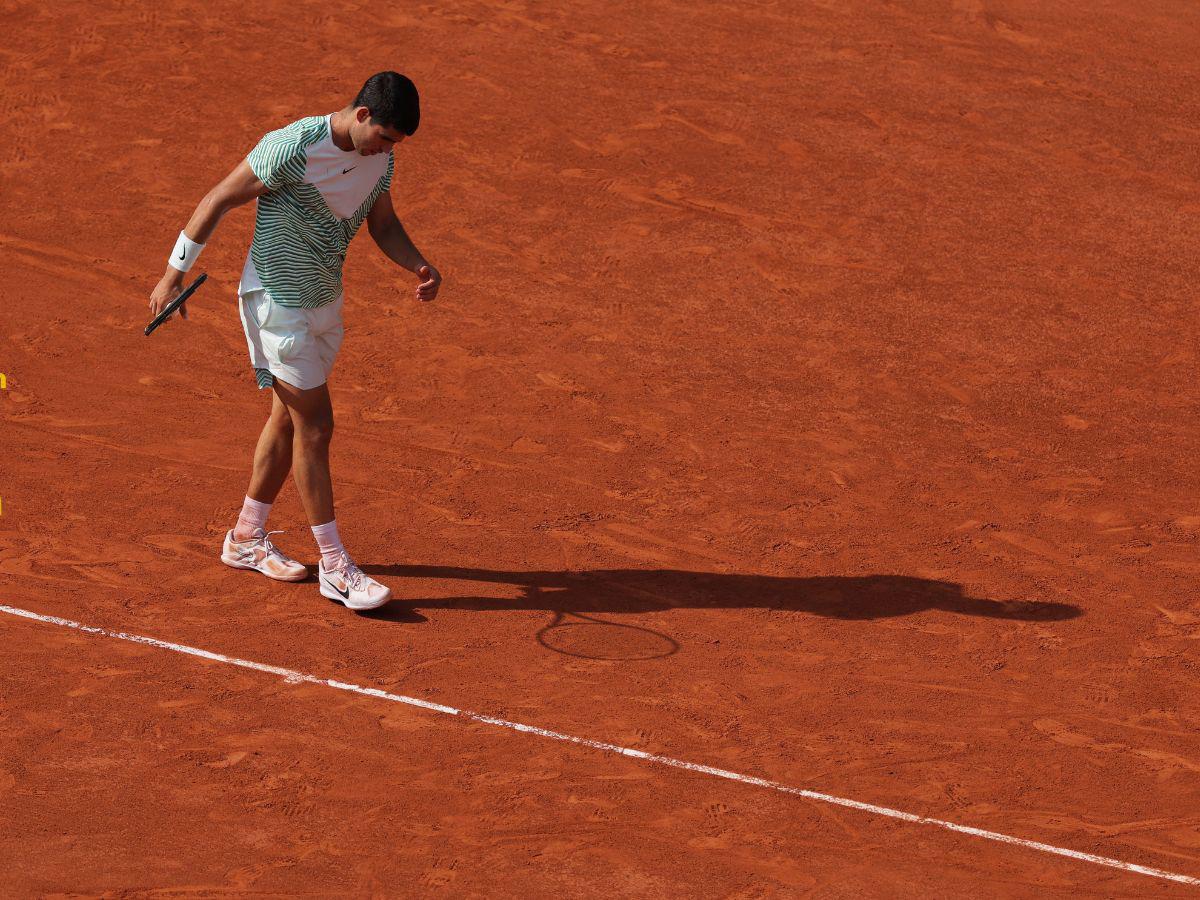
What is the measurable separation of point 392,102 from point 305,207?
65 centimetres

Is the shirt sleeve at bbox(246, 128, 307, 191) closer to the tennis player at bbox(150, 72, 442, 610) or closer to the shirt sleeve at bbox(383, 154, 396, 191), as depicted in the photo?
the tennis player at bbox(150, 72, 442, 610)

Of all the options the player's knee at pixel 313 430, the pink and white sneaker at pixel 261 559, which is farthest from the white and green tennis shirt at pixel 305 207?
the pink and white sneaker at pixel 261 559

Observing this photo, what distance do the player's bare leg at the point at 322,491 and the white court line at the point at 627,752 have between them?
1.90 feet

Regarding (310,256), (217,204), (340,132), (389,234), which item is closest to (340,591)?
(310,256)

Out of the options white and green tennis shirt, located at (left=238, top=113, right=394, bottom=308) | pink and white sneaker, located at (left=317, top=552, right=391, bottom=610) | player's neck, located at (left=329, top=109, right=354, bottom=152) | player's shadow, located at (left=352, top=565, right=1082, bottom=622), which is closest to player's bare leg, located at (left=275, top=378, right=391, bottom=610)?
pink and white sneaker, located at (left=317, top=552, right=391, bottom=610)

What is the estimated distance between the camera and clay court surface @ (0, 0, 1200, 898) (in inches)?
243

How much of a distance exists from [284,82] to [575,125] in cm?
254

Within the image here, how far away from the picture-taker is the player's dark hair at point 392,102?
22.0ft

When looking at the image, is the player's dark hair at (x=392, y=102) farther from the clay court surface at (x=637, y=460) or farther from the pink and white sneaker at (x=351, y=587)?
the clay court surface at (x=637, y=460)

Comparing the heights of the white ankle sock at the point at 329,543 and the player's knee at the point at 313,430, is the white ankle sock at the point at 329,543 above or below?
below

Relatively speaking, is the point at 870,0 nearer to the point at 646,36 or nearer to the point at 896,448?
the point at 646,36

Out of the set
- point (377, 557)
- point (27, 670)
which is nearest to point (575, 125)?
point (377, 557)

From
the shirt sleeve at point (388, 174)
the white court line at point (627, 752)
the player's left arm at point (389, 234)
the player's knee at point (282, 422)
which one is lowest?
the white court line at point (627, 752)

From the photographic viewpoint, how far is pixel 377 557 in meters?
8.02
